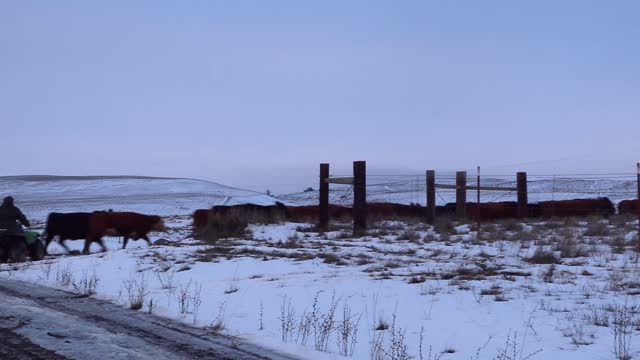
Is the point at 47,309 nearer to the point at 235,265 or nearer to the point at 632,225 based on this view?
the point at 235,265

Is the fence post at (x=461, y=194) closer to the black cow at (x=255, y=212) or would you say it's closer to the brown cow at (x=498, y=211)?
the brown cow at (x=498, y=211)

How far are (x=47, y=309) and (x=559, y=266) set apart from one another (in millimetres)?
8437

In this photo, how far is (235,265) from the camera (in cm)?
1400

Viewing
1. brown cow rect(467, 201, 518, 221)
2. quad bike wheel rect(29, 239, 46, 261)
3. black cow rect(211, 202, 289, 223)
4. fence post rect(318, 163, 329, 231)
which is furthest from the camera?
brown cow rect(467, 201, 518, 221)

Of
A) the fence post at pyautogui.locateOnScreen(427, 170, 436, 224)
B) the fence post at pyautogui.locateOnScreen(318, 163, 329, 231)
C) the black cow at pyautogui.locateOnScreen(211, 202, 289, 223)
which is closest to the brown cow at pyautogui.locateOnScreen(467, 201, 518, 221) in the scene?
the fence post at pyautogui.locateOnScreen(427, 170, 436, 224)

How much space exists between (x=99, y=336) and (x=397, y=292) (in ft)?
13.7

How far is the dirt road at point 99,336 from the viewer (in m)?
7.01

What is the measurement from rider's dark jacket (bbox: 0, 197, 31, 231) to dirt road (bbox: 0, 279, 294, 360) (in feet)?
28.2

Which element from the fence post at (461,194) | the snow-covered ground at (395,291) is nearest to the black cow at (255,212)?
the fence post at (461,194)

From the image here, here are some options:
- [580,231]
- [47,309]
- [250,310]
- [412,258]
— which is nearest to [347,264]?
Result: [412,258]

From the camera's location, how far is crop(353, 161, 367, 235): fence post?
2264 cm

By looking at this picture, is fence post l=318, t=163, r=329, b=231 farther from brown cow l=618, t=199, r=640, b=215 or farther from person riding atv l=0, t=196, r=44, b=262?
brown cow l=618, t=199, r=640, b=215

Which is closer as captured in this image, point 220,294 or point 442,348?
point 442,348

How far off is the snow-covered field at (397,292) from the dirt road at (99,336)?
421 millimetres
